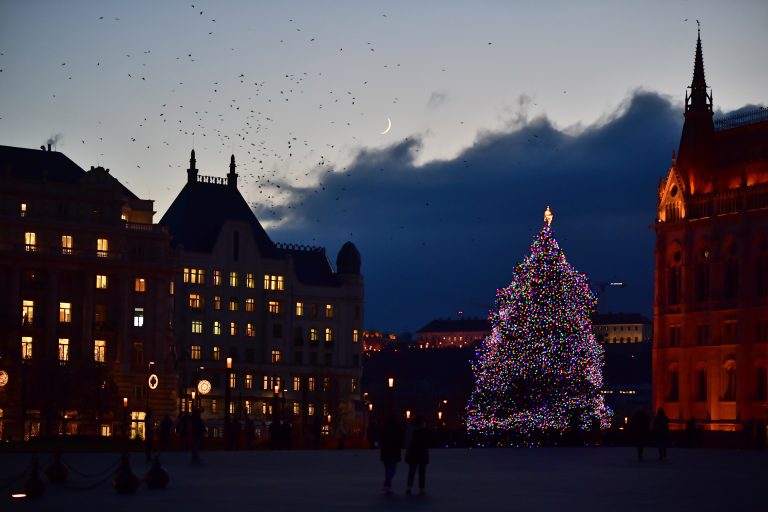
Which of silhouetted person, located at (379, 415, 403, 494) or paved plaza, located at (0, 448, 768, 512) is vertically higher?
silhouetted person, located at (379, 415, 403, 494)

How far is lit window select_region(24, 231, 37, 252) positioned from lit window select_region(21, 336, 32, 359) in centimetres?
667

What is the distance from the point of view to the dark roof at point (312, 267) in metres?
178

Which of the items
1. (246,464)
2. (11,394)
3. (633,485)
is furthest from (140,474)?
(11,394)

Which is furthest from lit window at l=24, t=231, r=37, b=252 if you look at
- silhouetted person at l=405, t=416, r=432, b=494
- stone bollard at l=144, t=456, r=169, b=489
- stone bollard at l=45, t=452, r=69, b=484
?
silhouetted person at l=405, t=416, r=432, b=494

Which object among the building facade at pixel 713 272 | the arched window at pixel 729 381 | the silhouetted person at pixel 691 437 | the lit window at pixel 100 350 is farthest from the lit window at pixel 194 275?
the silhouetted person at pixel 691 437

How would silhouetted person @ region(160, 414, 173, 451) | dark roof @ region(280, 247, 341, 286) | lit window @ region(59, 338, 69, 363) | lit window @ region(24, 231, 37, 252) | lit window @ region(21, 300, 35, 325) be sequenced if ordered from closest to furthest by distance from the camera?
1. silhouetted person @ region(160, 414, 173, 451)
2. lit window @ region(21, 300, 35, 325)
3. lit window @ region(24, 231, 37, 252)
4. lit window @ region(59, 338, 69, 363)
5. dark roof @ region(280, 247, 341, 286)

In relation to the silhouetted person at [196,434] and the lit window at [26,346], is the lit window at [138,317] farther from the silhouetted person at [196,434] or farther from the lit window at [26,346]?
the silhouetted person at [196,434]

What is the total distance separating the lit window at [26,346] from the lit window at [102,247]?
8976 mm

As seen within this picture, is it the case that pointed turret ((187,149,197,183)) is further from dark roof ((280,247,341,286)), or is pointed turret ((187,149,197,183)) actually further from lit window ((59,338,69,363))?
lit window ((59,338,69,363))

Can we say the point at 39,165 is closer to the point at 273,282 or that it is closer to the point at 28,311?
the point at 28,311

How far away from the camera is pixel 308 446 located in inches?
3506

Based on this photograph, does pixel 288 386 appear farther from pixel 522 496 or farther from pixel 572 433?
pixel 522 496

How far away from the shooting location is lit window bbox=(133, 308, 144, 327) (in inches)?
5428

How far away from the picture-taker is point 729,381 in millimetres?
137000
